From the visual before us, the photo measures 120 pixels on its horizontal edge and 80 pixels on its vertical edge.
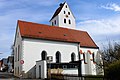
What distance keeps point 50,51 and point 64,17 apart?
20.5m

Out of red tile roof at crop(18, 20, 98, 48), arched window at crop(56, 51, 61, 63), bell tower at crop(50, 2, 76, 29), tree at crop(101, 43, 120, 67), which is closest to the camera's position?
tree at crop(101, 43, 120, 67)

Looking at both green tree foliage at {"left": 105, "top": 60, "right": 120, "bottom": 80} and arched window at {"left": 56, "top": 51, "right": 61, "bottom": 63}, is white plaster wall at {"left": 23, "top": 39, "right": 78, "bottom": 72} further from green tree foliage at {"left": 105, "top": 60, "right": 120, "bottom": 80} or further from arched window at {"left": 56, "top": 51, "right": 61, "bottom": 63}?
green tree foliage at {"left": 105, "top": 60, "right": 120, "bottom": 80}

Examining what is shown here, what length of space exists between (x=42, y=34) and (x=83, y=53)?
486 inches

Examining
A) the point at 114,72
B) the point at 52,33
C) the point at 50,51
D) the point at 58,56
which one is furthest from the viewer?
the point at 52,33

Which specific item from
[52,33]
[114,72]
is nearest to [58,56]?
A: [52,33]

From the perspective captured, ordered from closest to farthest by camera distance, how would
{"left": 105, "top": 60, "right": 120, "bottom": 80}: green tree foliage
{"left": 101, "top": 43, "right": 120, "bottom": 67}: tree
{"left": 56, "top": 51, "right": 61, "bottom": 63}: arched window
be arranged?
{"left": 105, "top": 60, "right": 120, "bottom": 80}: green tree foliage, {"left": 101, "top": 43, "right": 120, "bottom": 67}: tree, {"left": 56, "top": 51, "right": 61, "bottom": 63}: arched window

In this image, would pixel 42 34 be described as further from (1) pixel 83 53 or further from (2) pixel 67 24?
(2) pixel 67 24

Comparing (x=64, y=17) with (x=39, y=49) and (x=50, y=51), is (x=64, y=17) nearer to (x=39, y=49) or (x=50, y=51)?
(x=50, y=51)

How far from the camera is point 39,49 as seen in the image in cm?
4534

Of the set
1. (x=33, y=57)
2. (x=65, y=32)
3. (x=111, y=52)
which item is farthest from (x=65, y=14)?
(x=111, y=52)

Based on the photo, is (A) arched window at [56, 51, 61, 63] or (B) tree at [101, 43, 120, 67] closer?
(B) tree at [101, 43, 120, 67]

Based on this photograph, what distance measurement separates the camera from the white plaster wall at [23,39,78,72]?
1713 inches

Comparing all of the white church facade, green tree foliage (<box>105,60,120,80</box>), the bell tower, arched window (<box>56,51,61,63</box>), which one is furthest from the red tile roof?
green tree foliage (<box>105,60,120,80</box>)

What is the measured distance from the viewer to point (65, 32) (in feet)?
178
